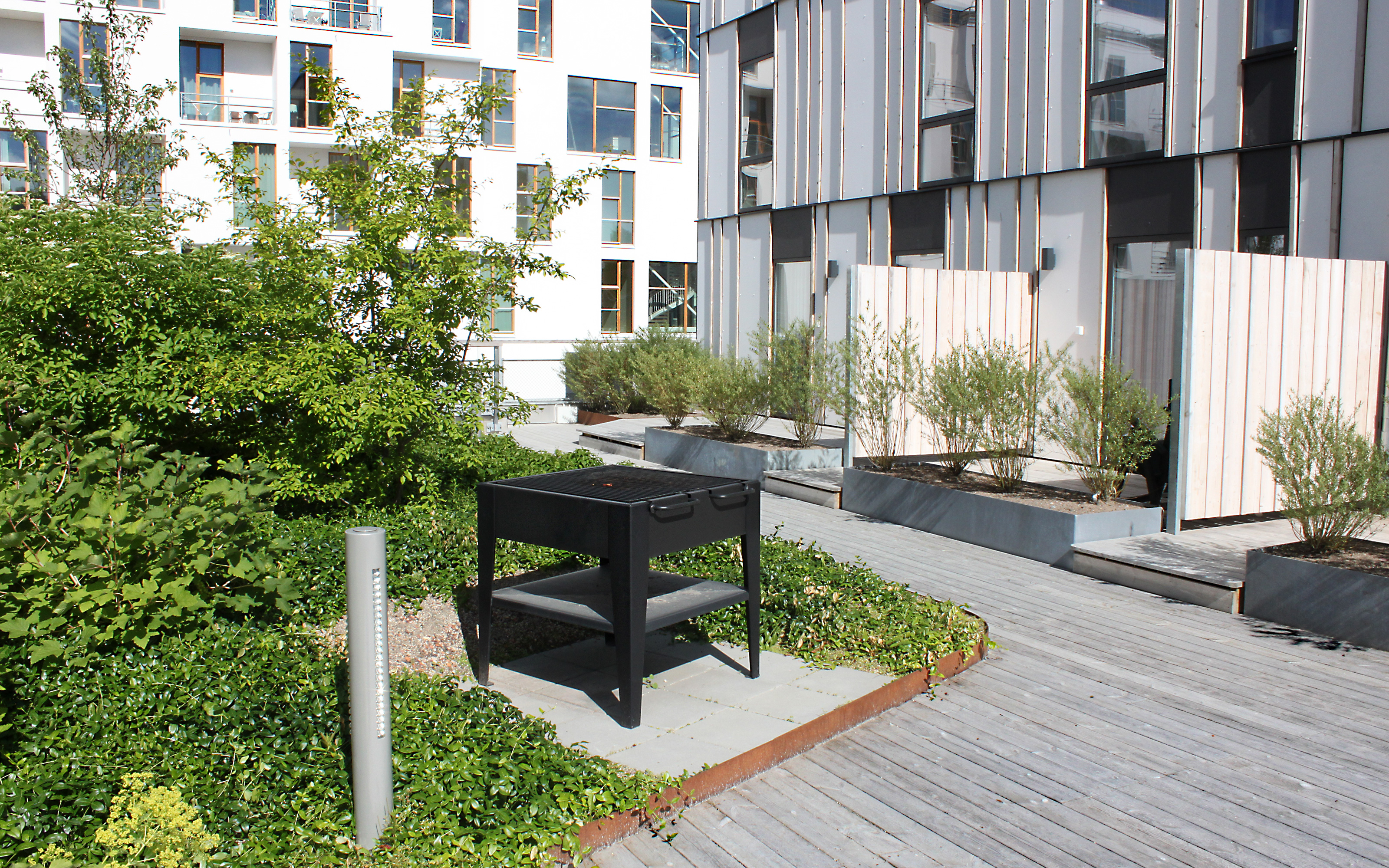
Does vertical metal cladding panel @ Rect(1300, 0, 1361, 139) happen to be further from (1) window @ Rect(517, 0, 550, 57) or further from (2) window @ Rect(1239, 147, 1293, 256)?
(1) window @ Rect(517, 0, 550, 57)

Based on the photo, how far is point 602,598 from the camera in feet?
16.2

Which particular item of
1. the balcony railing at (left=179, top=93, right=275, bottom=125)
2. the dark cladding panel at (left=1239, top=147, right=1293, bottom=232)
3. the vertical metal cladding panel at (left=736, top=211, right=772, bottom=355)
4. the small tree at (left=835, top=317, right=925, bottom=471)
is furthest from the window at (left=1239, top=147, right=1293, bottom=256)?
the balcony railing at (left=179, top=93, right=275, bottom=125)

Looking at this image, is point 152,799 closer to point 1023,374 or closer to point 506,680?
A: point 506,680

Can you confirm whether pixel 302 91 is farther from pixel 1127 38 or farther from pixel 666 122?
pixel 1127 38

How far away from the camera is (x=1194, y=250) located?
25.8ft

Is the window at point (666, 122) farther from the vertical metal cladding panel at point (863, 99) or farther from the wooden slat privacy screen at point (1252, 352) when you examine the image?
the wooden slat privacy screen at point (1252, 352)

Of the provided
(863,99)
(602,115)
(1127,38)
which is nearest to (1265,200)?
(1127,38)

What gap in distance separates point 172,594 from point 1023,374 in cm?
714

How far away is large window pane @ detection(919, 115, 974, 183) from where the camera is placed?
1329 centimetres

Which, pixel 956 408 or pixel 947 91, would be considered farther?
pixel 947 91

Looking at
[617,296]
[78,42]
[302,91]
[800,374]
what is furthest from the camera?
[617,296]

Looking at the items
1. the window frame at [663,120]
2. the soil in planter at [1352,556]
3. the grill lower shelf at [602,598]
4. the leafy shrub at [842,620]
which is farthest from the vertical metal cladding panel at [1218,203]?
the window frame at [663,120]

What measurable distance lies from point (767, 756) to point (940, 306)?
26.3 ft

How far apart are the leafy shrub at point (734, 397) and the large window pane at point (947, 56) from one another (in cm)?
441
